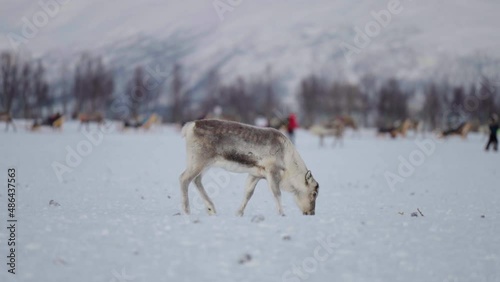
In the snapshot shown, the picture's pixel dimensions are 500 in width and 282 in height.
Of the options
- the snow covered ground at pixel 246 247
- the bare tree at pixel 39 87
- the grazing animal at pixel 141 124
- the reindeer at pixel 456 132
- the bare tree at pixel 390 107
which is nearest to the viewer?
the snow covered ground at pixel 246 247

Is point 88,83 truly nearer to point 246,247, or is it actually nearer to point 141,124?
point 141,124

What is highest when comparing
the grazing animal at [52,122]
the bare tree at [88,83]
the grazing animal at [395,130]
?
the bare tree at [88,83]

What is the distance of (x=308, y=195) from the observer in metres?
8.12

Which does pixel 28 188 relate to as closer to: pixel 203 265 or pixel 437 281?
pixel 203 265

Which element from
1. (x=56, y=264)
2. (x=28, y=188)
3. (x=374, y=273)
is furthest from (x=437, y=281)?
(x=28, y=188)

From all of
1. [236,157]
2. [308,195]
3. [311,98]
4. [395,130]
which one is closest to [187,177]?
[236,157]

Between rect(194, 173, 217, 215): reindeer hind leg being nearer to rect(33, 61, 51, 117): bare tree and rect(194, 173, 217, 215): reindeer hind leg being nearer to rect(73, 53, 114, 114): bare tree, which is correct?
rect(73, 53, 114, 114): bare tree

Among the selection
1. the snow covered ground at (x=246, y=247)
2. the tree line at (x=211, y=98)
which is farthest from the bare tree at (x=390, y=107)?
the snow covered ground at (x=246, y=247)

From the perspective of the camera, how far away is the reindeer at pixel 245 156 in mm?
7730

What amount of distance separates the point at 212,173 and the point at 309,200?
10.2 meters

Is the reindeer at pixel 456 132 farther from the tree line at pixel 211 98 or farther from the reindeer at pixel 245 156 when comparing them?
the reindeer at pixel 245 156

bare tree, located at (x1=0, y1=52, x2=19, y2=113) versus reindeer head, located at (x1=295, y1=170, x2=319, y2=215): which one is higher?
bare tree, located at (x1=0, y1=52, x2=19, y2=113)

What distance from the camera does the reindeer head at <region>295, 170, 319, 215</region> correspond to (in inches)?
318

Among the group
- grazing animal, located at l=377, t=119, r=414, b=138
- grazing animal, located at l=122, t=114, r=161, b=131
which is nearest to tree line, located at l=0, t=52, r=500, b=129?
grazing animal, located at l=122, t=114, r=161, b=131
